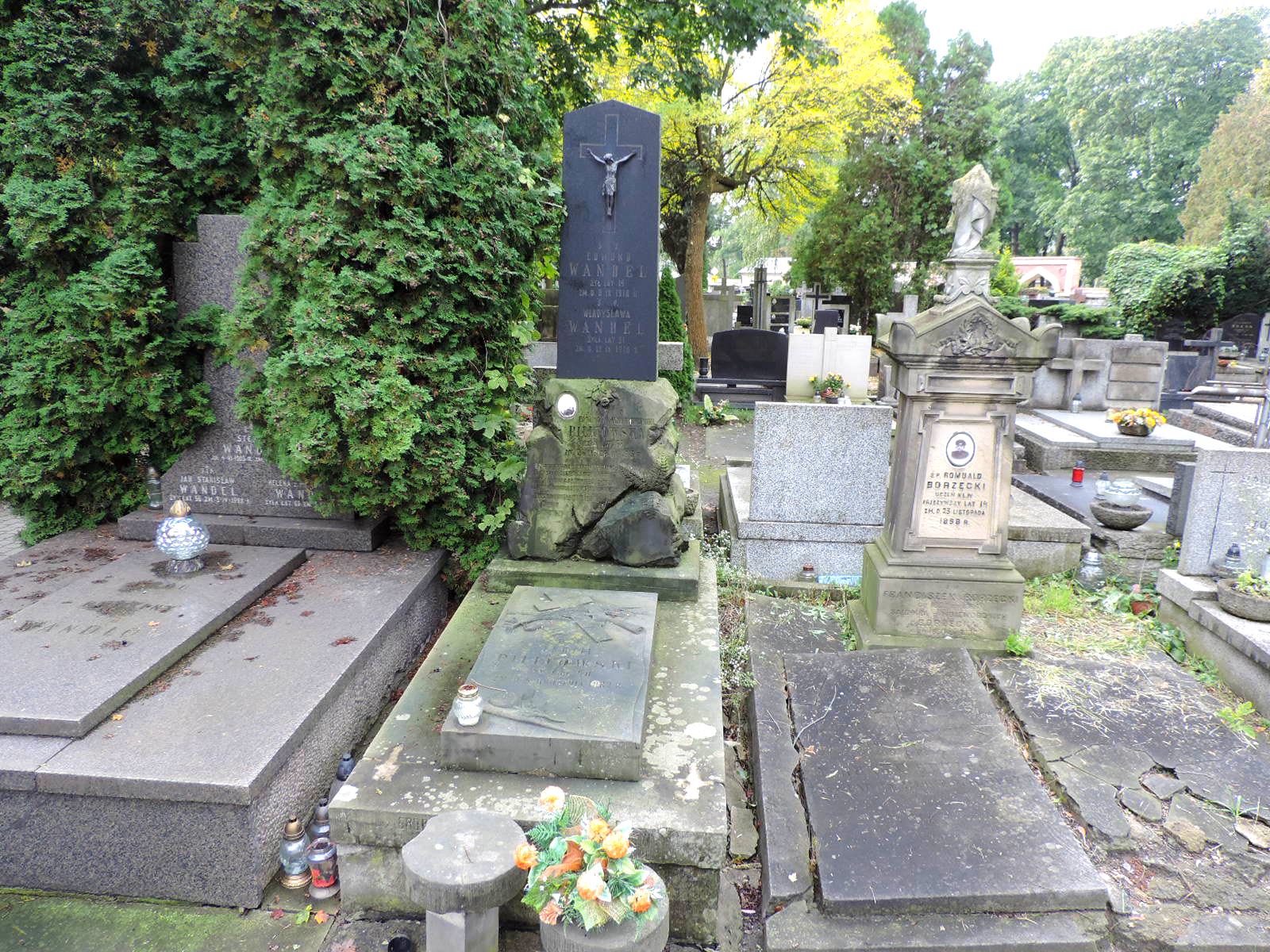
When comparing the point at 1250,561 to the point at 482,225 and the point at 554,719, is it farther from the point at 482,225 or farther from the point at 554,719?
the point at 482,225

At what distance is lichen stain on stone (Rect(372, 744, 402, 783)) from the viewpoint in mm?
3234

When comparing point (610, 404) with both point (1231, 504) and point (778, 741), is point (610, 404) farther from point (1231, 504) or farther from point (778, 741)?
point (1231, 504)

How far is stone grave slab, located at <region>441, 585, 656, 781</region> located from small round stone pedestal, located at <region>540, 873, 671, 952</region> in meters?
0.86

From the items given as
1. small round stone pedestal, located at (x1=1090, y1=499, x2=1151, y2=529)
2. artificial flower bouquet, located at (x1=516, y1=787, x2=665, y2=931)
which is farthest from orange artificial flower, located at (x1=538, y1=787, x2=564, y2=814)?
small round stone pedestal, located at (x1=1090, y1=499, x2=1151, y2=529)

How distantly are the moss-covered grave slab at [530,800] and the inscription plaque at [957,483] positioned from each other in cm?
203

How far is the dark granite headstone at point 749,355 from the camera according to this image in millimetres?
15000

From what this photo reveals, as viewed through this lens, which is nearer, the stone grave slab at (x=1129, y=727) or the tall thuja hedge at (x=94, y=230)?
the stone grave slab at (x=1129, y=727)

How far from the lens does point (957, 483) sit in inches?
190

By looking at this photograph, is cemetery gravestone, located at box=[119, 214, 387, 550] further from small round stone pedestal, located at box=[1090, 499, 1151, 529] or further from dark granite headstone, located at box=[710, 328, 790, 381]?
dark granite headstone, located at box=[710, 328, 790, 381]

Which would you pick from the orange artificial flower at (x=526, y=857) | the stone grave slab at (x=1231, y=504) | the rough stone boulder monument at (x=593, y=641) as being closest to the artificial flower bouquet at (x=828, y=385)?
the rough stone boulder monument at (x=593, y=641)

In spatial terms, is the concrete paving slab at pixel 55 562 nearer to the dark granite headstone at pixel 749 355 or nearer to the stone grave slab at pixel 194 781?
the stone grave slab at pixel 194 781

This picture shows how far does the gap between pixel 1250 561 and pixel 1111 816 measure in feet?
9.04

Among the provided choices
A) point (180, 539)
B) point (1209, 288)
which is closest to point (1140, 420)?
point (180, 539)

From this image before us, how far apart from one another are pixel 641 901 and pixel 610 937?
0.47 ft
